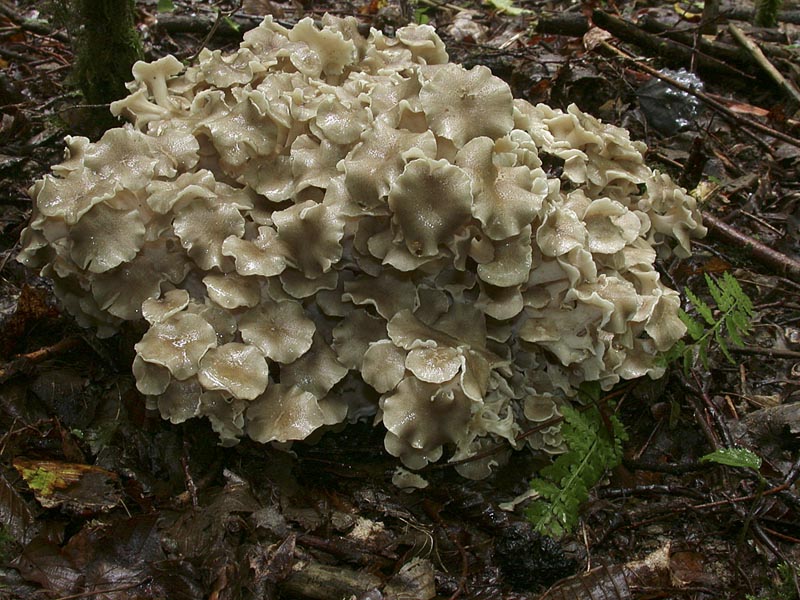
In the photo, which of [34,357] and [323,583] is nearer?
[323,583]

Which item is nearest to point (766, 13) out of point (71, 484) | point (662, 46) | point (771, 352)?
point (662, 46)

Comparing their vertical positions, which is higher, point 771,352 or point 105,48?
point 105,48

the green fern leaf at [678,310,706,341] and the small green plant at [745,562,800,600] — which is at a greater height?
the green fern leaf at [678,310,706,341]

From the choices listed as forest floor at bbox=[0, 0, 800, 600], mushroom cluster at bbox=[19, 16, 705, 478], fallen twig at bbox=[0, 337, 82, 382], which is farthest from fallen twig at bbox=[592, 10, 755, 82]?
fallen twig at bbox=[0, 337, 82, 382]

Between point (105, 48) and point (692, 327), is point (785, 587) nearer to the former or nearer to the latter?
point (692, 327)

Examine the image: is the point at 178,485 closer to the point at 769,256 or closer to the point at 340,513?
the point at 340,513

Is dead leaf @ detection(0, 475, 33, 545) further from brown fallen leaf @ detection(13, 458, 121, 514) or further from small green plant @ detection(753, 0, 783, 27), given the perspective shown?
small green plant @ detection(753, 0, 783, 27)
